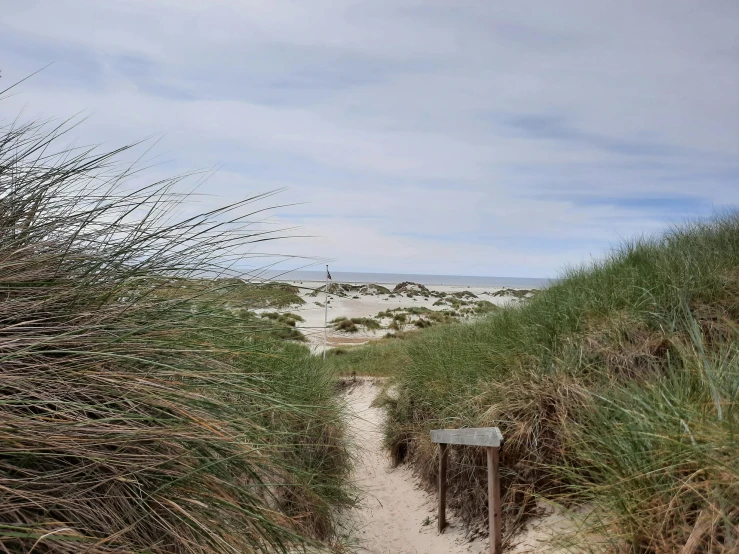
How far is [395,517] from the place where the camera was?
281 inches

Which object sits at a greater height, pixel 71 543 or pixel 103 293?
pixel 103 293

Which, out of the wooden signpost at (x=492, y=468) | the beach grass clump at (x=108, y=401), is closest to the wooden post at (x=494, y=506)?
the wooden signpost at (x=492, y=468)

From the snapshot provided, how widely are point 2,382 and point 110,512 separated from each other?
56 centimetres

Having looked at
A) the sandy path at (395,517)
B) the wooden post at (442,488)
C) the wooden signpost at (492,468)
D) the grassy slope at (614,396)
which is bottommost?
the sandy path at (395,517)

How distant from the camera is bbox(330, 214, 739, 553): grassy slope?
2.84m

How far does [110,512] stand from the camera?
205 cm

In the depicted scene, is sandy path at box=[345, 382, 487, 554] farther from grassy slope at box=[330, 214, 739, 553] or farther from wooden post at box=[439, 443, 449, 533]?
grassy slope at box=[330, 214, 739, 553]

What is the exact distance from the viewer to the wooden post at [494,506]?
4.71 m

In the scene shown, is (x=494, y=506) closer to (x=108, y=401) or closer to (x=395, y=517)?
(x=395, y=517)

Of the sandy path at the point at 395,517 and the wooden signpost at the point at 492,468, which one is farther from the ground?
the wooden signpost at the point at 492,468

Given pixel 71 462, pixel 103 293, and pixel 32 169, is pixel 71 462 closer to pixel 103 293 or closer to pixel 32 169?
pixel 103 293

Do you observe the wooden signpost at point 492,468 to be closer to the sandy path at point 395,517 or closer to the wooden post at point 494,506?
the wooden post at point 494,506

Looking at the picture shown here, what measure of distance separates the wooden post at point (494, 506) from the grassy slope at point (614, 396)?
27 cm

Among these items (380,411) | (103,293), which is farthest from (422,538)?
(103,293)
